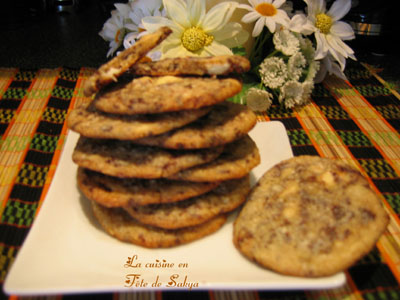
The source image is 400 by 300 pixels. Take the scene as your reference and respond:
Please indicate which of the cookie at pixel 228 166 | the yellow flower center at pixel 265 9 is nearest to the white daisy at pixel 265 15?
the yellow flower center at pixel 265 9

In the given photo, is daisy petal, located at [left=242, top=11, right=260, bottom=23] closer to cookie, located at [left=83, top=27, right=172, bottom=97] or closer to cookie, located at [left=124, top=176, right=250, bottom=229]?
cookie, located at [left=83, top=27, right=172, bottom=97]

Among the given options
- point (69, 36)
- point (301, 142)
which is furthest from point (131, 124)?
point (69, 36)

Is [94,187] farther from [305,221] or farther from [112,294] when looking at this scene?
[305,221]

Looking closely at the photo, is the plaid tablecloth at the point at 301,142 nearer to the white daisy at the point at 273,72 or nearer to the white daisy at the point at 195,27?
the white daisy at the point at 273,72

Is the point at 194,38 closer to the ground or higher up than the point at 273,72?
higher up

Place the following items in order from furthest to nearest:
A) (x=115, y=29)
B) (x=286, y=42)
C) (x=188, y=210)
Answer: (x=115, y=29) < (x=286, y=42) < (x=188, y=210)

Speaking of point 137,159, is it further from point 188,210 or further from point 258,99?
point 258,99

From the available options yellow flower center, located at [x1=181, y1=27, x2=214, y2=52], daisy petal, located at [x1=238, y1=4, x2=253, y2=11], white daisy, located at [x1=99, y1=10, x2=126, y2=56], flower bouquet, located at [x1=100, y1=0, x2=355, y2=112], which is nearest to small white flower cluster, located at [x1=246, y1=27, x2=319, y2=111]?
flower bouquet, located at [x1=100, y1=0, x2=355, y2=112]
